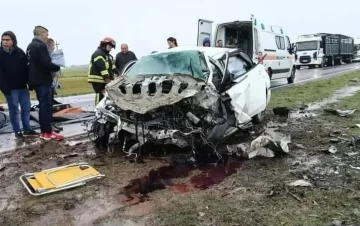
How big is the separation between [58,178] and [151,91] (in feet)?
6.27

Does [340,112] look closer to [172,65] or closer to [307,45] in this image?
[172,65]

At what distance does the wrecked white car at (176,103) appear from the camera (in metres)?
5.89

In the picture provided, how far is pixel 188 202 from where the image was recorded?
4.21 m

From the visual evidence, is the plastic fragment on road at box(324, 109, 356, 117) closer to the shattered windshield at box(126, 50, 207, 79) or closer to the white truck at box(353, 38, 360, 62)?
the shattered windshield at box(126, 50, 207, 79)

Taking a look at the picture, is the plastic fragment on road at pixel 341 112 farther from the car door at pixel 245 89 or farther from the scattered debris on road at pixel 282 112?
the car door at pixel 245 89

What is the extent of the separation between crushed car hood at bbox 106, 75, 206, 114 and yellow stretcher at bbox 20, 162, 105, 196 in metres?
1.13

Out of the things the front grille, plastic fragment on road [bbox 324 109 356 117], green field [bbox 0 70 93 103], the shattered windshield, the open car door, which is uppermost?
the open car door

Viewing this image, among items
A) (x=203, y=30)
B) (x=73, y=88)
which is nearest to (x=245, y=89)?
(x=203, y=30)

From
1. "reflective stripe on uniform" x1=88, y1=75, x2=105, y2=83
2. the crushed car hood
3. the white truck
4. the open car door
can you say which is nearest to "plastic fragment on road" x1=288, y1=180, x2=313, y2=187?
the crushed car hood

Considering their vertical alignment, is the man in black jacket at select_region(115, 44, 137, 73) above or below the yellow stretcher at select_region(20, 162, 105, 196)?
above

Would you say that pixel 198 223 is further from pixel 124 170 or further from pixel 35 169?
pixel 35 169

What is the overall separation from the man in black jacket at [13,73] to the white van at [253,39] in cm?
805

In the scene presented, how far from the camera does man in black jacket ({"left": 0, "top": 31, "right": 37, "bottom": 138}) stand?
7.27 m

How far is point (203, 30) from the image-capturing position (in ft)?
48.2
